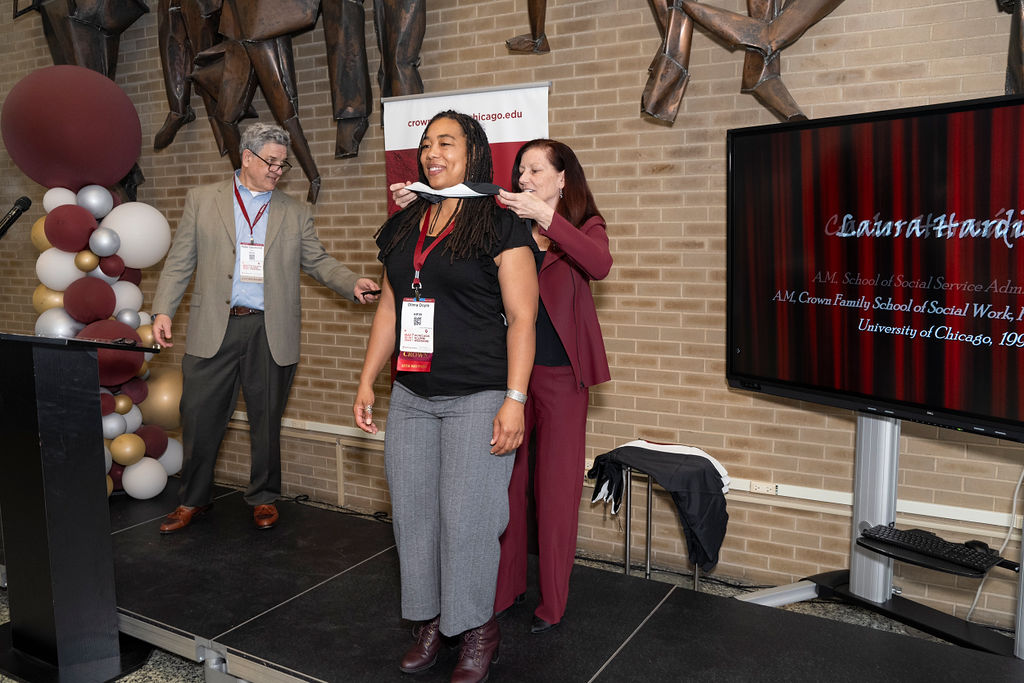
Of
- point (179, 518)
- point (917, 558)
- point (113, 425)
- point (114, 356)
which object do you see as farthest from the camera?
point (113, 425)

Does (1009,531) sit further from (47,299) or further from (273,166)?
(47,299)

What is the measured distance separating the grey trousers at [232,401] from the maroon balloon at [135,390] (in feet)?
2.90

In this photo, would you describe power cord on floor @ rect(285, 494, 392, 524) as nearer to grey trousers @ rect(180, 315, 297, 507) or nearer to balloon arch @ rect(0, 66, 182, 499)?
grey trousers @ rect(180, 315, 297, 507)

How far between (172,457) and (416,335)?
2.93 m

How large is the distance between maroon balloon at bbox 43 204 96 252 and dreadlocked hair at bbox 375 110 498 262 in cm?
247

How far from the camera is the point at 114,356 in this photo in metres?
4.07

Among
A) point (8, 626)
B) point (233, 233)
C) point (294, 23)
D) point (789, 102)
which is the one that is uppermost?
point (294, 23)

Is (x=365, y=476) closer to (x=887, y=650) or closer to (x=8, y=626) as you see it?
(x=8, y=626)

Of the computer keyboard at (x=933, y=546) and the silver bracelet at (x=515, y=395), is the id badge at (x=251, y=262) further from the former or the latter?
the computer keyboard at (x=933, y=546)

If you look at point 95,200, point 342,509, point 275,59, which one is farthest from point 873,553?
point 95,200

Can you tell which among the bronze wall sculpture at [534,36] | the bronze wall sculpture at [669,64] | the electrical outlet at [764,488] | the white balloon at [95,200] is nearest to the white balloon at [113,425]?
the white balloon at [95,200]

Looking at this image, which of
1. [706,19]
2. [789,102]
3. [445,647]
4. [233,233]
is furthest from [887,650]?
[233,233]

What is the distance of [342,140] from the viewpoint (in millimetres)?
4156

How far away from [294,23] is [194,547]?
2.67m
